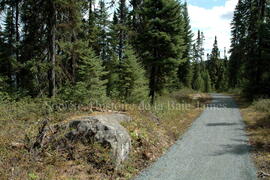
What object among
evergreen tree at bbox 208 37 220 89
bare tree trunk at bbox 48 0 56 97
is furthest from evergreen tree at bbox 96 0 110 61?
evergreen tree at bbox 208 37 220 89

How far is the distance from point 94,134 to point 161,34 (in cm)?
1133

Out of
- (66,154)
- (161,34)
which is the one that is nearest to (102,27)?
(161,34)

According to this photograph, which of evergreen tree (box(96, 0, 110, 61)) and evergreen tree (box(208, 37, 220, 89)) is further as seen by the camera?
evergreen tree (box(208, 37, 220, 89))

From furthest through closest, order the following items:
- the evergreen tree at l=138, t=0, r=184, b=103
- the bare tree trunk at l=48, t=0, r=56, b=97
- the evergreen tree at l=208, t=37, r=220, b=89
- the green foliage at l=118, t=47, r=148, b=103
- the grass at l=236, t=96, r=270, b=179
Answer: the evergreen tree at l=208, t=37, r=220, b=89, the evergreen tree at l=138, t=0, r=184, b=103, the green foliage at l=118, t=47, r=148, b=103, the bare tree trunk at l=48, t=0, r=56, b=97, the grass at l=236, t=96, r=270, b=179

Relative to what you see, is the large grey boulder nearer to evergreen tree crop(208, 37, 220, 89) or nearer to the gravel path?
the gravel path

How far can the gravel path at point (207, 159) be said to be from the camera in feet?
17.6

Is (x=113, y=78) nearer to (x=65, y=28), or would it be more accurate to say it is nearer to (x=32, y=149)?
(x=65, y=28)

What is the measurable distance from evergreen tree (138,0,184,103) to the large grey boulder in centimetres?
1031

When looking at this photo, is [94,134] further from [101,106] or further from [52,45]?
[52,45]

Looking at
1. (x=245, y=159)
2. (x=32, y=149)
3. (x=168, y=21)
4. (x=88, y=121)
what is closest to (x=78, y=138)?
(x=88, y=121)

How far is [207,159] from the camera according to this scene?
21.0 ft

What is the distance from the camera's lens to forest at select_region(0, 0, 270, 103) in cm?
1139

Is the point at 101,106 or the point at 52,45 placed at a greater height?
the point at 52,45

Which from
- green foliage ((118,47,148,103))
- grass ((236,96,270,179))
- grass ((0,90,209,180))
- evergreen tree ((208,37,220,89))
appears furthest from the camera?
evergreen tree ((208,37,220,89))
